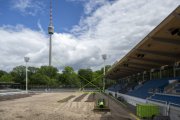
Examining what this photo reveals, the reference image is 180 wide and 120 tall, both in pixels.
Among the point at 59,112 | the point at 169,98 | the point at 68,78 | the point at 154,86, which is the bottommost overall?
the point at 59,112

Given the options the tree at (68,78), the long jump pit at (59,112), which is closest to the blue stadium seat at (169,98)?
the long jump pit at (59,112)

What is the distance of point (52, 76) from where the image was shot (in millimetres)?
136250

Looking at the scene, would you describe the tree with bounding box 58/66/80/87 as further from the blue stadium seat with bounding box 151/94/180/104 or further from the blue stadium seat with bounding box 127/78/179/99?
the blue stadium seat with bounding box 151/94/180/104

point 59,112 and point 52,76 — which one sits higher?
point 52,76

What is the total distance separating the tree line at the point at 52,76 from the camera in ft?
372

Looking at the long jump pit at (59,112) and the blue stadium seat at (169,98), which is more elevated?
the blue stadium seat at (169,98)

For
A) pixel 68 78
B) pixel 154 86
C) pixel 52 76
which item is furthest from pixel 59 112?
pixel 52 76

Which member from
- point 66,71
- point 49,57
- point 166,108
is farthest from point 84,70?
point 166,108

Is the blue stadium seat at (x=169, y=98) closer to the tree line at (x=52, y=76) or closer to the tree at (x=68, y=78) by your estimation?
the tree line at (x=52, y=76)

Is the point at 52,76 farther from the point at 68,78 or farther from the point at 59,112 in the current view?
the point at 59,112

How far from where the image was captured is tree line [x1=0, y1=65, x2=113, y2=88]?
113m

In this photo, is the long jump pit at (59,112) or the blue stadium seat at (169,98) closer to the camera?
the blue stadium seat at (169,98)

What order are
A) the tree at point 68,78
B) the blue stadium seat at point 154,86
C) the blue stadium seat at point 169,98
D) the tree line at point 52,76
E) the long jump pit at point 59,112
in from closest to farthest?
the blue stadium seat at point 169,98
the long jump pit at point 59,112
the blue stadium seat at point 154,86
the tree line at point 52,76
the tree at point 68,78

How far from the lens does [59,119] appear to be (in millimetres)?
19609
